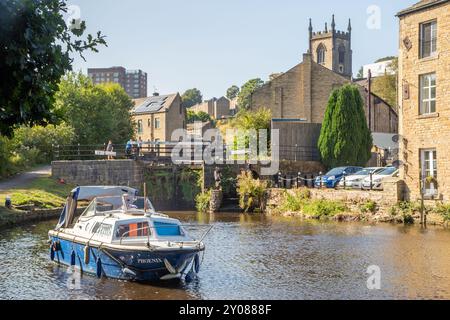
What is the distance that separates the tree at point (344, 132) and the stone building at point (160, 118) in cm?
3223

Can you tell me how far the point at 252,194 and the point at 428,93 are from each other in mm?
13439

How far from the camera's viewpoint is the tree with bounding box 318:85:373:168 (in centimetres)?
4572

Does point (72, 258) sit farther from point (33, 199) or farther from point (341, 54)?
point (341, 54)

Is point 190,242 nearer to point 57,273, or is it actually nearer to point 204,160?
point 57,273

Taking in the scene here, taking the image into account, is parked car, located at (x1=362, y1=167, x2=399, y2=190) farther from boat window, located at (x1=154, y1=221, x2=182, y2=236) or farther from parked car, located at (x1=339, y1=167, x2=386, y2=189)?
boat window, located at (x1=154, y1=221, x2=182, y2=236)

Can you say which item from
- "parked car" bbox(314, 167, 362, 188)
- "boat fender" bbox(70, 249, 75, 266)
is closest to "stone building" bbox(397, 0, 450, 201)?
"parked car" bbox(314, 167, 362, 188)

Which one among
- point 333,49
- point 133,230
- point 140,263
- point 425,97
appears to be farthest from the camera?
point 333,49

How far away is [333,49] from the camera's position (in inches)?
4705

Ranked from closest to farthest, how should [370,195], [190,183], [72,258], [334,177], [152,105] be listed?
[72,258]
[370,195]
[334,177]
[190,183]
[152,105]

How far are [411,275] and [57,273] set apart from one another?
1048 centimetres

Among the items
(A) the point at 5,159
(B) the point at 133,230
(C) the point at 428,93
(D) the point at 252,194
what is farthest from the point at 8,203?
(C) the point at 428,93

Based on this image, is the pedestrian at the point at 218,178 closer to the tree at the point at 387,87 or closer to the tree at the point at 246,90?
the tree at the point at 387,87

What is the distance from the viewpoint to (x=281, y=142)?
4538 centimetres

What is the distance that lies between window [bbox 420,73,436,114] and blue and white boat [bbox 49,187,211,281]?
16331 mm
